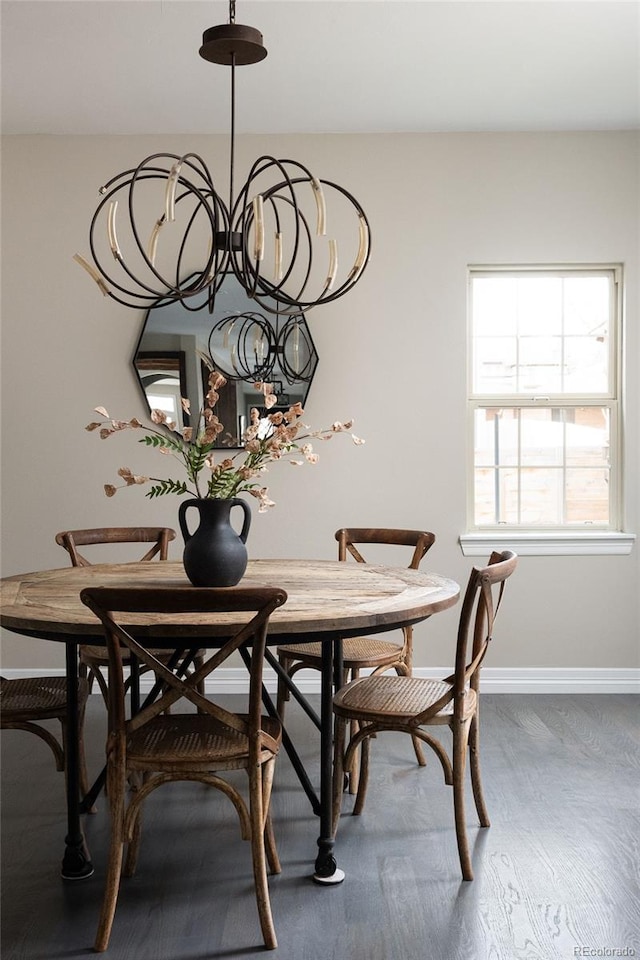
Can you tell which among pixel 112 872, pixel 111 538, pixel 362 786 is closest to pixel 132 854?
pixel 112 872

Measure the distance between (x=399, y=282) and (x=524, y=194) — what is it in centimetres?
79

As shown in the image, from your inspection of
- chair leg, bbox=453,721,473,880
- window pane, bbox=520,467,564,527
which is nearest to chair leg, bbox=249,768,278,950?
chair leg, bbox=453,721,473,880

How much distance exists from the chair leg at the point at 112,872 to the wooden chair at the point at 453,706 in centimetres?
74

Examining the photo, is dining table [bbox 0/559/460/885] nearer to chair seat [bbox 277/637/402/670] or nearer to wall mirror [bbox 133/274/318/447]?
chair seat [bbox 277/637/402/670]

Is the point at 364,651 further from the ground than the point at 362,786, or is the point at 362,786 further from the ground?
the point at 364,651

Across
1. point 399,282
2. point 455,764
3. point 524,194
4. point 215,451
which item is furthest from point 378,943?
point 524,194

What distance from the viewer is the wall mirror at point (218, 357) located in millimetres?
4441

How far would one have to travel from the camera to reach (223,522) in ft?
8.95

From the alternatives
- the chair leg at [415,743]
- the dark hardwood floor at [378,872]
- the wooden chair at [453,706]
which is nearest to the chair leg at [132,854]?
the dark hardwood floor at [378,872]

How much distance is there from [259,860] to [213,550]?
913 millimetres

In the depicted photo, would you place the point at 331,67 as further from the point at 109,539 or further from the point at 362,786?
the point at 362,786

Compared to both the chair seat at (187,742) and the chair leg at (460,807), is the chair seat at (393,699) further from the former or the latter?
the chair seat at (187,742)

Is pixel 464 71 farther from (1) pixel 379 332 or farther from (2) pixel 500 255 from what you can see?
(1) pixel 379 332

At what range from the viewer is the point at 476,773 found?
2.79m
